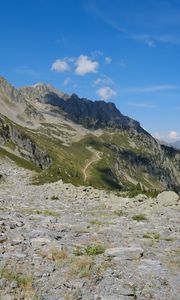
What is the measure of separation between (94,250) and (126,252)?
1.35 m

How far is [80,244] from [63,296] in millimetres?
5620

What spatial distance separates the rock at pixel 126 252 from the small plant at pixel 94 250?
11.4 inches

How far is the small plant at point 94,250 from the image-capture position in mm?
17452

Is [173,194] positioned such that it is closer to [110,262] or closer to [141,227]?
[141,227]

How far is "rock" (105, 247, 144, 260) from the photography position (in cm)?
1725

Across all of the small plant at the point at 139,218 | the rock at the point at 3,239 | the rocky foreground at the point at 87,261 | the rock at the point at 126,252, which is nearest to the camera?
the rocky foreground at the point at 87,261

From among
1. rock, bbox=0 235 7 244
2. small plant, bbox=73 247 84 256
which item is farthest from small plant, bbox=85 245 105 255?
rock, bbox=0 235 7 244

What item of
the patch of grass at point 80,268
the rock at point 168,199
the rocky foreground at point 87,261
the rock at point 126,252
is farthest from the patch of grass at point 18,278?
the rock at point 168,199

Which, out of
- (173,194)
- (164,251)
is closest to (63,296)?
(164,251)

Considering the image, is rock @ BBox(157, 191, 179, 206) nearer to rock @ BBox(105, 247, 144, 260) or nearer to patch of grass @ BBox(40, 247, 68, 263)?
rock @ BBox(105, 247, 144, 260)

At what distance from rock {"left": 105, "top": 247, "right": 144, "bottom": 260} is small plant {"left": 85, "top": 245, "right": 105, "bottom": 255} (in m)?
0.29

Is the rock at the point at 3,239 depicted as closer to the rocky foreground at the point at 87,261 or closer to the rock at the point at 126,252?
the rocky foreground at the point at 87,261

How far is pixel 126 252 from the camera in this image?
1777 cm

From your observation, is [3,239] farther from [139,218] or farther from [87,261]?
[139,218]
